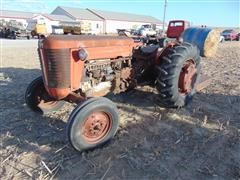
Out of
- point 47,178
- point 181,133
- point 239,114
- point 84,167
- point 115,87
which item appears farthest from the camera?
point 239,114

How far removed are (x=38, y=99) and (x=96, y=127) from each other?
1608mm

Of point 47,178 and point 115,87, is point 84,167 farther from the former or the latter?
point 115,87

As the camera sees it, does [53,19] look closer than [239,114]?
No

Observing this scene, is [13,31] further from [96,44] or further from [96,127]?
[96,127]

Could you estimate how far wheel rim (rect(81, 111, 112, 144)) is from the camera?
4160 mm

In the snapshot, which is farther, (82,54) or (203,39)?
(203,39)

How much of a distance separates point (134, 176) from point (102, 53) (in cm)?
207

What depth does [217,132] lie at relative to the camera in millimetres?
4832

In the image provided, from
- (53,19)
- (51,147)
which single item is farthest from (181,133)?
(53,19)

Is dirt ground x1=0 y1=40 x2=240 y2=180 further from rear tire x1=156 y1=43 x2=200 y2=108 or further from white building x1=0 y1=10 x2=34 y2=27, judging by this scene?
white building x1=0 y1=10 x2=34 y2=27

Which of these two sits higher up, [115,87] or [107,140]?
[115,87]

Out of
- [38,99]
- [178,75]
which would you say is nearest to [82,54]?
[38,99]

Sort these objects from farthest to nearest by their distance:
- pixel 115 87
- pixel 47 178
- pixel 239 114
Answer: pixel 239 114, pixel 115 87, pixel 47 178

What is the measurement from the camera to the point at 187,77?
5.71 m
